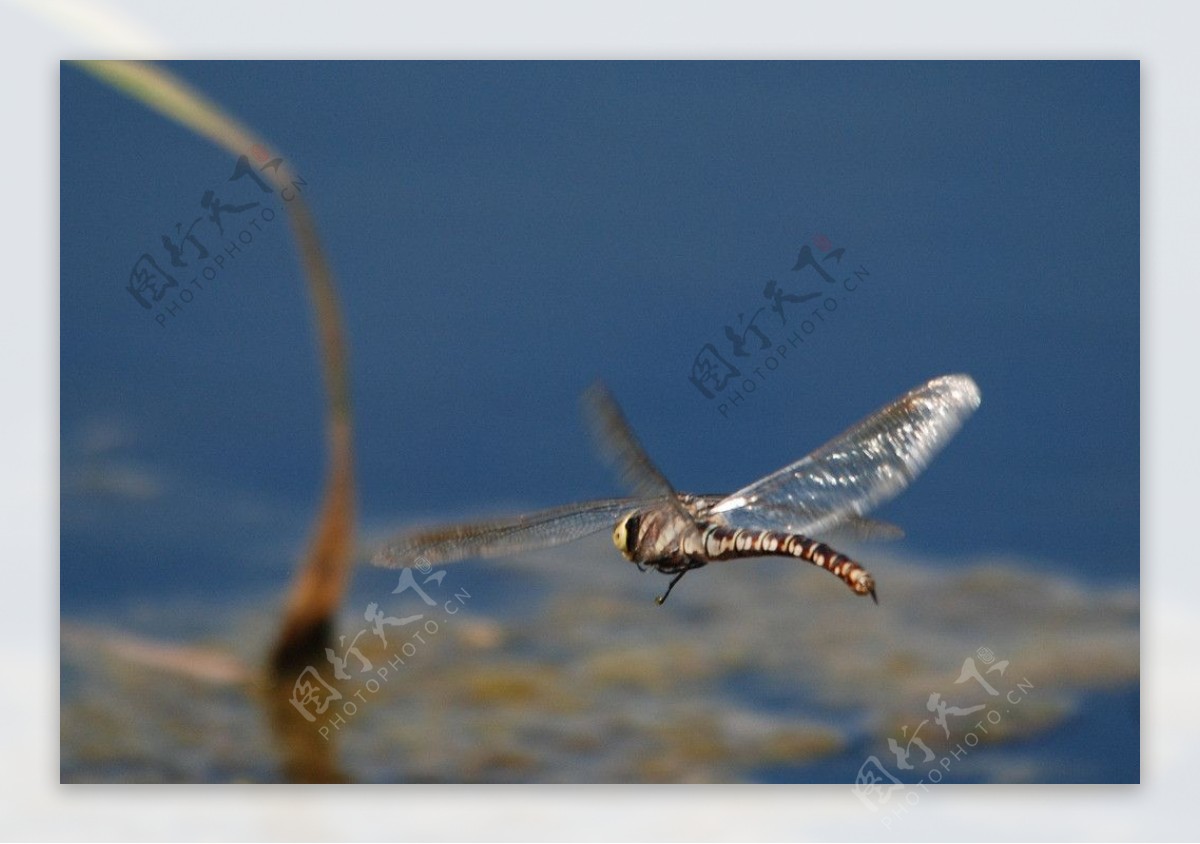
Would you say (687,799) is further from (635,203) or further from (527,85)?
(527,85)

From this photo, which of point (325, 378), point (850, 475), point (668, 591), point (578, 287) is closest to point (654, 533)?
point (668, 591)

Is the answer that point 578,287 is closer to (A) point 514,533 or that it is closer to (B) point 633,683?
(A) point 514,533

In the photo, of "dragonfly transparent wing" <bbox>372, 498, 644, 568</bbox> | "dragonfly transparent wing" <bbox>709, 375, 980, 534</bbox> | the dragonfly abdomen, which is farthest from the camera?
"dragonfly transparent wing" <bbox>372, 498, 644, 568</bbox>

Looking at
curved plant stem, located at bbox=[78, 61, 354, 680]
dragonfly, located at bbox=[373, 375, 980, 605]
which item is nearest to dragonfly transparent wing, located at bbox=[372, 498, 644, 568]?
dragonfly, located at bbox=[373, 375, 980, 605]

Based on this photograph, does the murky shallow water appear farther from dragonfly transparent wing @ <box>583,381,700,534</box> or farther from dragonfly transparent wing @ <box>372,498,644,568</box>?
dragonfly transparent wing @ <box>583,381,700,534</box>

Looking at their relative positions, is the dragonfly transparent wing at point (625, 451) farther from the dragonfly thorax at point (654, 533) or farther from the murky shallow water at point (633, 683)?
the murky shallow water at point (633, 683)

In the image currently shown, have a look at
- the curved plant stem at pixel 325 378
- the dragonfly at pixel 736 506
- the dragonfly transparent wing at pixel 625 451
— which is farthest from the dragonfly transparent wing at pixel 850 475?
the curved plant stem at pixel 325 378

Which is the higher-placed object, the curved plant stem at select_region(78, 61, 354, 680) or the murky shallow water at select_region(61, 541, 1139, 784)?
the curved plant stem at select_region(78, 61, 354, 680)

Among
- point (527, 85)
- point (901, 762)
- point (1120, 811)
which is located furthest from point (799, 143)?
point (1120, 811)
